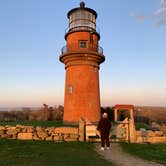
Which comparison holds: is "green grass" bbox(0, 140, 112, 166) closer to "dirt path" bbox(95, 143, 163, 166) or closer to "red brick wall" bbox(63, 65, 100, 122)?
"dirt path" bbox(95, 143, 163, 166)

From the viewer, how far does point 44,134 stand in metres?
12.9

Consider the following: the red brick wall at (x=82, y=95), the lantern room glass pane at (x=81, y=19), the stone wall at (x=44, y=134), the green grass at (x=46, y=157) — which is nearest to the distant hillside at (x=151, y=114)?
the red brick wall at (x=82, y=95)

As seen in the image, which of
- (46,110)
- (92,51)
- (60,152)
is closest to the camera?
(60,152)

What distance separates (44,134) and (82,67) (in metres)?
8.02

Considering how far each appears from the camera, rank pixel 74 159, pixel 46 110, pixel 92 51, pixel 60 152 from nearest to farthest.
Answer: pixel 74 159
pixel 60 152
pixel 92 51
pixel 46 110

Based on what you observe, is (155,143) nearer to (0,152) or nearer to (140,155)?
(140,155)

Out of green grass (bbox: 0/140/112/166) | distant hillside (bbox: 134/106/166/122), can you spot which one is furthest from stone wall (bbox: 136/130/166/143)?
distant hillside (bbox: 134/106/166/122)

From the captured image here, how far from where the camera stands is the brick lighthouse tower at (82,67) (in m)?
18.8

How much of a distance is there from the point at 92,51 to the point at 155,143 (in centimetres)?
936

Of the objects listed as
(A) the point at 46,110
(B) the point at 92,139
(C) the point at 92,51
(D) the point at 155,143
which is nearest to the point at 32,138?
(B) the point at 92,139

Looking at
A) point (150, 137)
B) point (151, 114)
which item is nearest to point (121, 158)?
point (150, 137)

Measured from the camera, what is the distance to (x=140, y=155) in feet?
30.6

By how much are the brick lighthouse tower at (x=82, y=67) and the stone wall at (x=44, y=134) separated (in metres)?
5.77

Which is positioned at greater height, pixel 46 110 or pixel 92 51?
pixel 92 51
